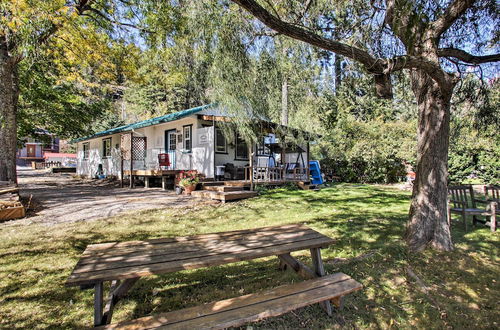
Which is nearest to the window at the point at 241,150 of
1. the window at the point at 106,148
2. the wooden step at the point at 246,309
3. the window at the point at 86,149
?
the window at the point at 106,148

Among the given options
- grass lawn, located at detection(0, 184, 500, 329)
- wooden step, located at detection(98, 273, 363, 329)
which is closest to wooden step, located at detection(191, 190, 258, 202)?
grass lawn, located at detection(0, 184, 500, 329)

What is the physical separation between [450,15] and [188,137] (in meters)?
10.2

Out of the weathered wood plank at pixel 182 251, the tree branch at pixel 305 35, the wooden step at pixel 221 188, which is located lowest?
the wooden step at pixel 221 188

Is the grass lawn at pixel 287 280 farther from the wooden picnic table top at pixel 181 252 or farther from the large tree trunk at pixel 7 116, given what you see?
the large tree trunk at pixel 7 116

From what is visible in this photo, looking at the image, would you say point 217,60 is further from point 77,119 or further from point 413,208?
point 77,119

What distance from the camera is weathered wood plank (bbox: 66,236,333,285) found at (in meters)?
1.74

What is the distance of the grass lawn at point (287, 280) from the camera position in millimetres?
2400

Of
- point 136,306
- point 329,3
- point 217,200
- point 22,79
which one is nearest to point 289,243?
point 136,306

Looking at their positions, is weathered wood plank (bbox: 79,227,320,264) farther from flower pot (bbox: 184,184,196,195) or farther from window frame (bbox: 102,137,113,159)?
window frame (bbox: 102,137,113,159)

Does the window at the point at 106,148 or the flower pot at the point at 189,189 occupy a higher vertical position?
the window at the point at 106,148

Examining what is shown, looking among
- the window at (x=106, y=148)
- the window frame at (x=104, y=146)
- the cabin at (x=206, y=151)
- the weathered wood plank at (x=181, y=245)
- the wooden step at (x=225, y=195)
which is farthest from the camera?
the window at (x=106, y=148)

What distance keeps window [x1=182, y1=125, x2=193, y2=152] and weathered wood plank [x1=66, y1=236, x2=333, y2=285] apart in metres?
9.98

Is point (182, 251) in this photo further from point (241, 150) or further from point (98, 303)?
point (241, 150)

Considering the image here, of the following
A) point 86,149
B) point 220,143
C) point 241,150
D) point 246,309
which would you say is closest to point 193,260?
point 246,309
